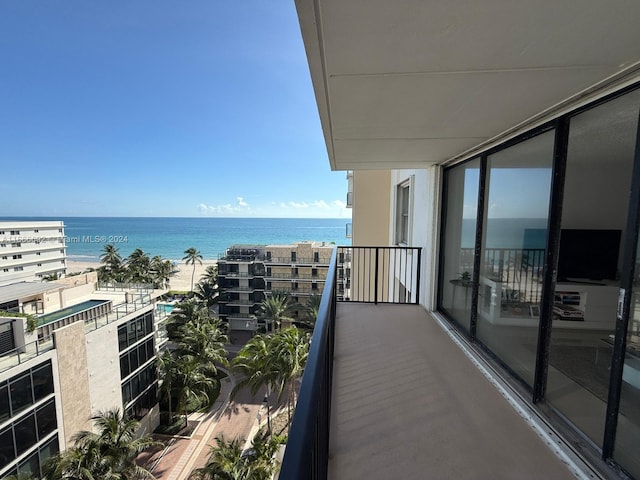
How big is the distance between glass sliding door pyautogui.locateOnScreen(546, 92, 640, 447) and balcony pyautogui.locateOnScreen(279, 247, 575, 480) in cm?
37

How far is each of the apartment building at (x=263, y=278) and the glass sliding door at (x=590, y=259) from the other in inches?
805

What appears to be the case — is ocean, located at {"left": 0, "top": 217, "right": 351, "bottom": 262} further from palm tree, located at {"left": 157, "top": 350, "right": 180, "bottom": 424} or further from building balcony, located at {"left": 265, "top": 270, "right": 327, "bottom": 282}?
palm tree, located at {"left": 157, "top": 350, "right": 180, "bottom": 424}

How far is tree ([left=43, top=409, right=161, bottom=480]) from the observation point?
6254 mm

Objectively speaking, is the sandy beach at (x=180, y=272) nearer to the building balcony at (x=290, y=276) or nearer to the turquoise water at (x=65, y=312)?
the building balcony at (x=290, y=276)

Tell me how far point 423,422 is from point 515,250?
4.81ft

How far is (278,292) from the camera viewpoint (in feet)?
74.0

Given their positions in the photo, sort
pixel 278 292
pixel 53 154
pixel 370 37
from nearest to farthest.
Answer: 1. pixel 370 37
2. pixel 278 292
3. pixel 53 154

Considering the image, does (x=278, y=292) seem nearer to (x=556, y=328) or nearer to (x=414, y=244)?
(x=414, y=244)

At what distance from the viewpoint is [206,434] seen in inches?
421

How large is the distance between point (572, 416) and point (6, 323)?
12418mm

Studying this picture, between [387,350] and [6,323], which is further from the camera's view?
[6,323]

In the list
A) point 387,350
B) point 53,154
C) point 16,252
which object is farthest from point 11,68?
point 387,350

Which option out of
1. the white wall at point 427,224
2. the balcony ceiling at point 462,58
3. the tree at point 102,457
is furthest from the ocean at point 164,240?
the balcony ceiling at point 462,58

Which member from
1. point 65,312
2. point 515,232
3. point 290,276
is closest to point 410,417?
point 515,232
